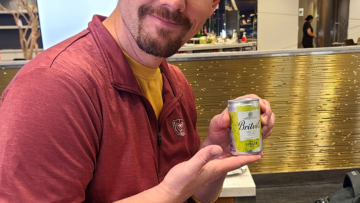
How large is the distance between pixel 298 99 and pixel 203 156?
6.58 ft

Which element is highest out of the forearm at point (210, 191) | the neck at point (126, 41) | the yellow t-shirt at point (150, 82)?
the neck at point (126, 41)

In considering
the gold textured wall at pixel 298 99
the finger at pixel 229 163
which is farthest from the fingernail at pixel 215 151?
the gold textured wall at pixel 298 99

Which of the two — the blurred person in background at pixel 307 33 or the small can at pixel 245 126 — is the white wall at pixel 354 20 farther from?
the small can at pixel 245 126

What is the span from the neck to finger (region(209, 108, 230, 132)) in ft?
0.88

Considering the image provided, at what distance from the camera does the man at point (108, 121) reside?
53 cm

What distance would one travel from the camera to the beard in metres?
0.73

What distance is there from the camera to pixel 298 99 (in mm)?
2373

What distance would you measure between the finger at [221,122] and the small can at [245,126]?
20 millimetres

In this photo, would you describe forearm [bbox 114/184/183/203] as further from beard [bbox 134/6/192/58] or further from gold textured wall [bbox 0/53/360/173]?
gold textured wall [bbox 0/53/360/173]

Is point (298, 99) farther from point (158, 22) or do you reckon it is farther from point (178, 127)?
point (158, 22)

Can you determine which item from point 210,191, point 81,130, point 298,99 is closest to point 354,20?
point 298,99

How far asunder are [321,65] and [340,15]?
5992 millimetres

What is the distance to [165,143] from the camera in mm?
847

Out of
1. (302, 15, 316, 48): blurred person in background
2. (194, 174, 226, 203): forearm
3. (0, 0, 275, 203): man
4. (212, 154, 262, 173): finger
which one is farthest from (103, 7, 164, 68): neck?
(302, 15, 316, 48): blurred person in background
